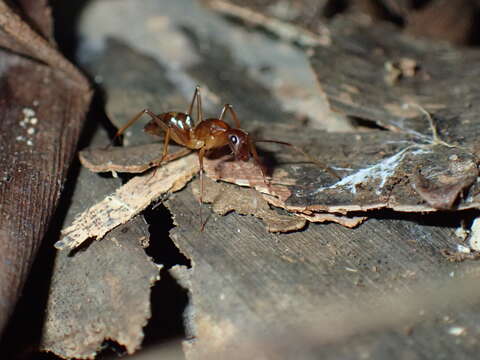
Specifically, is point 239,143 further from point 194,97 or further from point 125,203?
point 125,203

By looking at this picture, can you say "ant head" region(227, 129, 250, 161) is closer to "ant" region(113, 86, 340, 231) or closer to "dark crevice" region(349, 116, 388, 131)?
"ant" region(113, 86, 340, 231)

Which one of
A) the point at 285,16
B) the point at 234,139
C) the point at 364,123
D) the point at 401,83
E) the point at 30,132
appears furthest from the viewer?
the point at 285,16

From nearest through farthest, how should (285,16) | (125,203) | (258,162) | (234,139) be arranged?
(125,203), (258,162), (234,139), (285,16)

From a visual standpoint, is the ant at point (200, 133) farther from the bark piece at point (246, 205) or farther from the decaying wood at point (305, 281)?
the decaying wood at point (305, 281)

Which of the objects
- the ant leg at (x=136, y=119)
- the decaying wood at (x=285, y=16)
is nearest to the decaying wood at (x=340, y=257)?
the ant leg at (x=136, y=119)

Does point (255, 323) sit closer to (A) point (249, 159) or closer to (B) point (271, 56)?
(A) point (249, 159)

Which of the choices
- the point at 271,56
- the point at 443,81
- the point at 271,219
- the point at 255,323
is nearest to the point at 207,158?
the point at 271,219

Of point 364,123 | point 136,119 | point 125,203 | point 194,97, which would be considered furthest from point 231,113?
point 125,203
